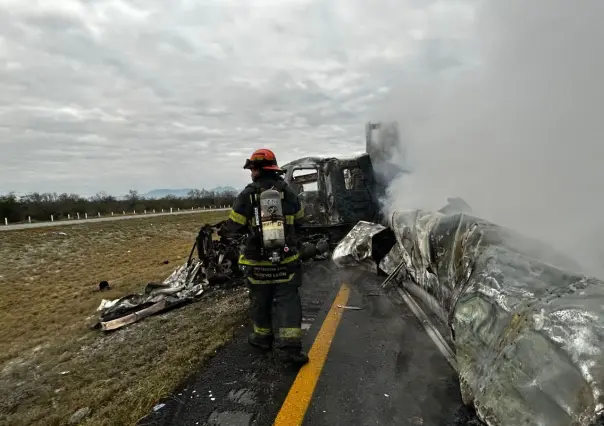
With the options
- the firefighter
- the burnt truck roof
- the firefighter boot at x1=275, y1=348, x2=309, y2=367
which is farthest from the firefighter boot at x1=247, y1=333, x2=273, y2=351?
the burnt truck roof

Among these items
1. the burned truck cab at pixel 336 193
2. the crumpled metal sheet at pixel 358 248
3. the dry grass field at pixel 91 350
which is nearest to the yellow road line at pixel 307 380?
the dry grass field at pixel 91 350

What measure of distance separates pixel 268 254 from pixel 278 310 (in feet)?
1.72

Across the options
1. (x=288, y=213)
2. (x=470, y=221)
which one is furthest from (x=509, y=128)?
(x=288, y=213)

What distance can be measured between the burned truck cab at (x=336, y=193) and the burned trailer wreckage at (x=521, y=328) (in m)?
5.14

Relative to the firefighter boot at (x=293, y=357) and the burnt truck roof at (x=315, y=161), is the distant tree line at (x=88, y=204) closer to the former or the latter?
the burnt truck roof at (x=315, y=161)

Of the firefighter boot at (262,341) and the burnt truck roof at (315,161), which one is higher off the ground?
the burnt truck roof at (315,161)

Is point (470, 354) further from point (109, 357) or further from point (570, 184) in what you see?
point (109, 357)

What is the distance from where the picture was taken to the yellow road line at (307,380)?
259cm

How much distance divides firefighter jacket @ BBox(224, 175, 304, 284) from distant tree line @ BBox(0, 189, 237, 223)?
1914cm

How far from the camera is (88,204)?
3638 centimetres

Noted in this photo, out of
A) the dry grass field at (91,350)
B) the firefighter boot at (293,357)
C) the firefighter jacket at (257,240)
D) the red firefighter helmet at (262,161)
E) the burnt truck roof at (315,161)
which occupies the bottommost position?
the dry grass field at (91,350)

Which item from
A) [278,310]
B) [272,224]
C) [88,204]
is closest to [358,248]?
[278,310]

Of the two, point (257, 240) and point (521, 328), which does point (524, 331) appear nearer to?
point (521, 328)

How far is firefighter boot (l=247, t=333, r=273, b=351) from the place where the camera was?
3719 millimetres
